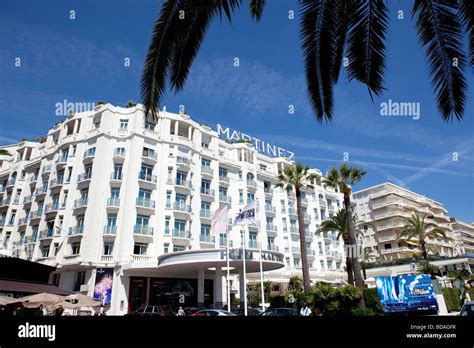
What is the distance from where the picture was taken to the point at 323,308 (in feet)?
69.9

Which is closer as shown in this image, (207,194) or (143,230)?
(143,230)

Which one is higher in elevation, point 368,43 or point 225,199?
point 225,199

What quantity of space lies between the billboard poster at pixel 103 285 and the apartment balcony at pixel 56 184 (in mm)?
13068

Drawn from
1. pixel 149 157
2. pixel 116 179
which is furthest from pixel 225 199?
pixel 116 179

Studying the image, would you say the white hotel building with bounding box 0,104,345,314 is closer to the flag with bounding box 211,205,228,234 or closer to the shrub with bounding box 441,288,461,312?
the flag with bounding box 211,205,228,234

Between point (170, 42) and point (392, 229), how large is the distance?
3369 inches

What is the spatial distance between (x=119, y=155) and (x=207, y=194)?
12.9m

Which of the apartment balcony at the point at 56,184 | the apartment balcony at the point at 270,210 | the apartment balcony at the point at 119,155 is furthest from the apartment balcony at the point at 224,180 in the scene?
the apartment balcony at the point at 56,184

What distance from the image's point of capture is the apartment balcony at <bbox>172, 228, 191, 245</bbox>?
129ft

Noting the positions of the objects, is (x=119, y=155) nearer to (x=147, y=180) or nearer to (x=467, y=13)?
(x=147, y=180)

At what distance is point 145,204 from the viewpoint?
38438mm

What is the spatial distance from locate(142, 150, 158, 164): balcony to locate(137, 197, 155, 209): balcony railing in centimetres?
497

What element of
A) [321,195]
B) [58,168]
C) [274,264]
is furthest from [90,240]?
[321,195]

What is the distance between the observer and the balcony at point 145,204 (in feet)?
124
